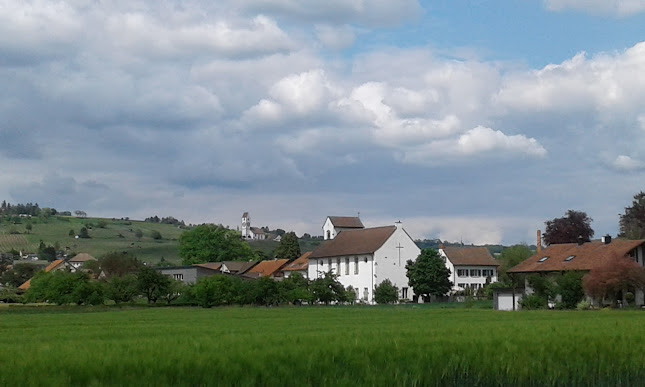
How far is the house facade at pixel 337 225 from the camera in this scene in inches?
5871

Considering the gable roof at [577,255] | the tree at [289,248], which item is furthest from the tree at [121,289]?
the tree at [289,248]

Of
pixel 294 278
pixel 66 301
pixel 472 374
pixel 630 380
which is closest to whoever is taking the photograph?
→ pixel 472 374

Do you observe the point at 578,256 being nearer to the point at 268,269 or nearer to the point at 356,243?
the point at 356,243

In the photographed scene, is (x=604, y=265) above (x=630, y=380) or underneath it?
above

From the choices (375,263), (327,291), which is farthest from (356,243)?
(327,291)

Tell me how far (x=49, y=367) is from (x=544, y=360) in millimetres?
11306

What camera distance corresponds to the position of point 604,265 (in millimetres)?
66875

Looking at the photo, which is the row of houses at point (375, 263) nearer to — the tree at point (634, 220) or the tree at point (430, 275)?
the tree at point (430, 275)

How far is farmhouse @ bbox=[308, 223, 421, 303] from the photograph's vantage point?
115 metres

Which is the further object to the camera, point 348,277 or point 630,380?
point 348,277

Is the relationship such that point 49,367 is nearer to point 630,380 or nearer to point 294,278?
point 630,380

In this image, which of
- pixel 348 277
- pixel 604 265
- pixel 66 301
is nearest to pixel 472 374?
pixel 604 265

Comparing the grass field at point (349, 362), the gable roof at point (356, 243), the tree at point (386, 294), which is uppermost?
the gable roof at point (356, 243)

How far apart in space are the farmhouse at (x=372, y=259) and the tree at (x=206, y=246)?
133 feet
